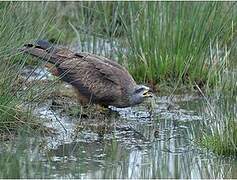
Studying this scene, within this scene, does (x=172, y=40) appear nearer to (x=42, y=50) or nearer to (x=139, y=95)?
(x=139, y=95)

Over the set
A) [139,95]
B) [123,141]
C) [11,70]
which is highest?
[139,95]

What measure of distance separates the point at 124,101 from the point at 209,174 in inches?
91.3

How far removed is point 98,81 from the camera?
8.62 m

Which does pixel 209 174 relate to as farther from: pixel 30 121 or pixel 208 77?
pixel 208 77

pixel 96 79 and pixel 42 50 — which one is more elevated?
pixel 42 50

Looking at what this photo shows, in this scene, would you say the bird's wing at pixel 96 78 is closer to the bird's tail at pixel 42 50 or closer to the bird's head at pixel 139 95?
the bird's head at pixel 139 95

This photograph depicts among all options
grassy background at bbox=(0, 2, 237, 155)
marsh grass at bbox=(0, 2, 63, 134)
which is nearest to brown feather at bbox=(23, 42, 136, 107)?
grassy background at bbox=(0, 2, 237, 155)

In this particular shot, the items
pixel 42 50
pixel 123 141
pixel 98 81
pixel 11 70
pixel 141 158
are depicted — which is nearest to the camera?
pixel 141 158

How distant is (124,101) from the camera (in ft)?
28.4

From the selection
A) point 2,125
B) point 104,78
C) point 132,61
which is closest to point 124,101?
point 104,78

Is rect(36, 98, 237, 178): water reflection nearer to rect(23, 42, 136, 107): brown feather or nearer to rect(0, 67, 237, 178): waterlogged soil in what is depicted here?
rect(0, 67, 237, 178): waterlogged soil

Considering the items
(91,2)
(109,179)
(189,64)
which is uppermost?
(91,2)

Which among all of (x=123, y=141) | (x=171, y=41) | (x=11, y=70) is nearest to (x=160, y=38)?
(x=171, y=41)

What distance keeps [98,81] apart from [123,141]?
122cm
